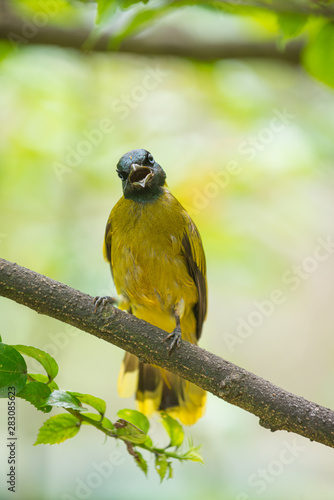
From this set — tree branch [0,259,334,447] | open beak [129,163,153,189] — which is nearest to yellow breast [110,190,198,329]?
open beak [129,163,153,189]

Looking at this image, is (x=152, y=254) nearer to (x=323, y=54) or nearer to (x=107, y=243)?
(x=107, y=243)

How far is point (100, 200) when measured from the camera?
19.1 feet

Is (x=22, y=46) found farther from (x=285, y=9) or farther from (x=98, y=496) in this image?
(x=98, y=496)

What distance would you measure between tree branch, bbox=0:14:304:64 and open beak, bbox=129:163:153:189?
1.65 metres

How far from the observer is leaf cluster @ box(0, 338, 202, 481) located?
2.02 meters

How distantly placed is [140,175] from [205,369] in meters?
1.69

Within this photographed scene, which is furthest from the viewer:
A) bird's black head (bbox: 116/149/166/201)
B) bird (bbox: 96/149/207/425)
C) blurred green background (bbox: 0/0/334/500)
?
blurred green background (bbox: 0/0/334/500)

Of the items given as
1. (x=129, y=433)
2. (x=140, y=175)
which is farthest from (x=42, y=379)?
(x=140, y=175)

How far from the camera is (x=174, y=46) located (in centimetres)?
537

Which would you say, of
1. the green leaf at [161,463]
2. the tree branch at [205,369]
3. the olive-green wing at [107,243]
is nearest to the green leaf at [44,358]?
the tree branch at [205,369]

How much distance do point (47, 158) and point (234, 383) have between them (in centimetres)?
365

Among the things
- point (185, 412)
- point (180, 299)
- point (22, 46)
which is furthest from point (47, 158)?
Answer: point (185, 412)

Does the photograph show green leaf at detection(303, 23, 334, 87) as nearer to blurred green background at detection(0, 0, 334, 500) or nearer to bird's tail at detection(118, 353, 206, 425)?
blurred green background at detection(0, 0, 334, 500)

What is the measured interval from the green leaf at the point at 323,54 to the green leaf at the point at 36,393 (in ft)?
5.93
